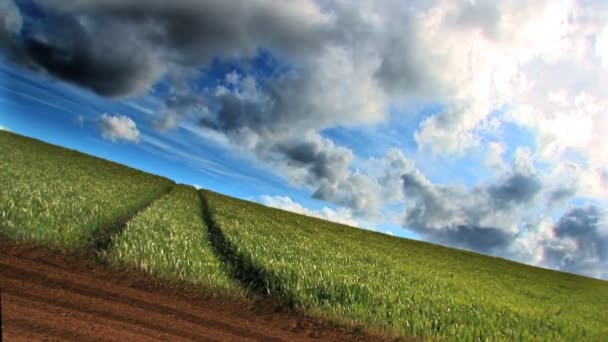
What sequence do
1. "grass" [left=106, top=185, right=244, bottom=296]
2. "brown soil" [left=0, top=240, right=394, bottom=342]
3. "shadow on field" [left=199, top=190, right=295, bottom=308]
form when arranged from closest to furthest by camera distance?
"brown soil" [left=0, top=240, right=394, bottom=342] < "grass" [left=106, top=185, right=244, bottom=296] < "shadow on field" [left=199, top=190, right=295, bottom=308]

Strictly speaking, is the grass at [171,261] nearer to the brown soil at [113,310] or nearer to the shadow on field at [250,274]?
the brown soil at [113,310]

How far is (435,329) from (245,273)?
6.30m

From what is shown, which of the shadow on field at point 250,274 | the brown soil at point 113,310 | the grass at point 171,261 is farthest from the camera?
the shadow on field at point 250,274

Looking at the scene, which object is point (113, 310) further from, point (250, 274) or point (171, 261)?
point (250, 274)

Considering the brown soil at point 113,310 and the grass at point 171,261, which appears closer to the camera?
the brown soil at point 113,310

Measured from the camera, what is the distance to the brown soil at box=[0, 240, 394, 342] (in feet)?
25.7

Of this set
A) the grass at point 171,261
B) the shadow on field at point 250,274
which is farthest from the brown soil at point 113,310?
the shadow on field at point 250,274

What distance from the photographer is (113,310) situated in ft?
30.5

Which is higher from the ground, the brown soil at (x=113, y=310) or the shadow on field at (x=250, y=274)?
the shadow on field at (x=250, y=274)

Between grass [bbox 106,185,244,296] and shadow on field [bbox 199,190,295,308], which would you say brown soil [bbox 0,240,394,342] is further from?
shadow on field [bbox 199,190,295,308]

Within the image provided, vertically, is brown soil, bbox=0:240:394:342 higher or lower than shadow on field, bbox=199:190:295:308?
lower

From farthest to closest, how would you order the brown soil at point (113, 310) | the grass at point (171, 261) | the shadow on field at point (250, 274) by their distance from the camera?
the shadow on field at point (250, 274) < the grass at point (171, 261) < the brown soil at point (113, 310)

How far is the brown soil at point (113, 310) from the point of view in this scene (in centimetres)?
784

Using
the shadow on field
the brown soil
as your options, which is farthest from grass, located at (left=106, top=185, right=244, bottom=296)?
the shadow on field
